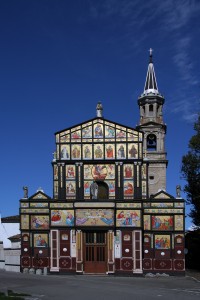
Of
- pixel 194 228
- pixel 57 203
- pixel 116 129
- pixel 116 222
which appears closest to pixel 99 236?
pixel 116 222

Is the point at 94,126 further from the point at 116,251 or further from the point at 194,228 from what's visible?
the point at 194,228

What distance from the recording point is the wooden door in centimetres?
4688

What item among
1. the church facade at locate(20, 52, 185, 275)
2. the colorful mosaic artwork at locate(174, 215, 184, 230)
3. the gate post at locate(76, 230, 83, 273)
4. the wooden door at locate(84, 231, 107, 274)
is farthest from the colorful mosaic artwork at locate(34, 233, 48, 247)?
the colorful mosaic artwork at locate(174, 215, 184, 230)

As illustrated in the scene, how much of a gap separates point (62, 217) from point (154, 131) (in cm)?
1867

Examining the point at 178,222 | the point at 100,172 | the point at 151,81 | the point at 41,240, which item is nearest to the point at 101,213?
the point at 100,172

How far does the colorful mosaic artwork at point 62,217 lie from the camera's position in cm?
4756

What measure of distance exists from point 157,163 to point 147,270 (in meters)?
16.0

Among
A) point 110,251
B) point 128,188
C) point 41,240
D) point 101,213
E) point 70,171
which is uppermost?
point 70,171

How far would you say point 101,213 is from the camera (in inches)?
1850

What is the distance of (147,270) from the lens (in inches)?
1857

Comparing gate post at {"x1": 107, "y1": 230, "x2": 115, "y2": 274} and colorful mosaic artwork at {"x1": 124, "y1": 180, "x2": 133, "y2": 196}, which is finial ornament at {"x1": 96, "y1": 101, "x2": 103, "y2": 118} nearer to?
colorful mosaic artwork at {"x1": 124, "y1": 180, "x2": 133, "y2": 196}

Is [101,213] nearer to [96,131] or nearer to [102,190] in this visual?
[102,190]

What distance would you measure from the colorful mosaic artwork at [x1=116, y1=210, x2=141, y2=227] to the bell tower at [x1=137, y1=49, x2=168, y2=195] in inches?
476

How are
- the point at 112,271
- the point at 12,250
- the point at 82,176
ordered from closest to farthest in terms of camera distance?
the point at 112,271 < the point at 82,176 < the point at 12,250
